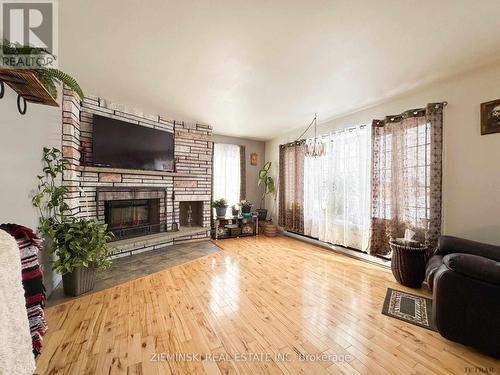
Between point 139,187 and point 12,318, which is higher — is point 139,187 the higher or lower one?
the higher one

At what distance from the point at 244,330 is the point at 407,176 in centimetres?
264

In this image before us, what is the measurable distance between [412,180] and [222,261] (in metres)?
2.83

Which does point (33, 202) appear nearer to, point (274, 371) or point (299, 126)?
point (274, 371)

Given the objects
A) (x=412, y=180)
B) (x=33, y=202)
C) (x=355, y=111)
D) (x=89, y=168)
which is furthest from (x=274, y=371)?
(x=355, y=111)

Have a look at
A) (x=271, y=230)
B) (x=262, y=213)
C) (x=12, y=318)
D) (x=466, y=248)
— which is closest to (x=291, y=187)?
(x=262, y=213)

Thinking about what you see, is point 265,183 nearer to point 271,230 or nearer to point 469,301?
point 271,230

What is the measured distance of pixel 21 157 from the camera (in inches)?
62.1

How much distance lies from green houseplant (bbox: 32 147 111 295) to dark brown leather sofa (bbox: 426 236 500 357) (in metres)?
3.06

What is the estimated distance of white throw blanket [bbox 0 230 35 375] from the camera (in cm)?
61

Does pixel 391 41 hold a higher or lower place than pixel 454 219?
higher

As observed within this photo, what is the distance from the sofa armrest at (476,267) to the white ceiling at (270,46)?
1.75 m

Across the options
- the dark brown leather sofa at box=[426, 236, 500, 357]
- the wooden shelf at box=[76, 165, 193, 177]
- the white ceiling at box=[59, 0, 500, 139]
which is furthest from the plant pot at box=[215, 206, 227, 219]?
the dark brown leather sofa at box=[426, 236, 500, 357]

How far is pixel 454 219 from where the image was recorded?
236cm

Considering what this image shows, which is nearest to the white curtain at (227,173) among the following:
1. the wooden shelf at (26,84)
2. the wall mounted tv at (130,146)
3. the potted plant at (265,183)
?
the potted plant at (265,183)
